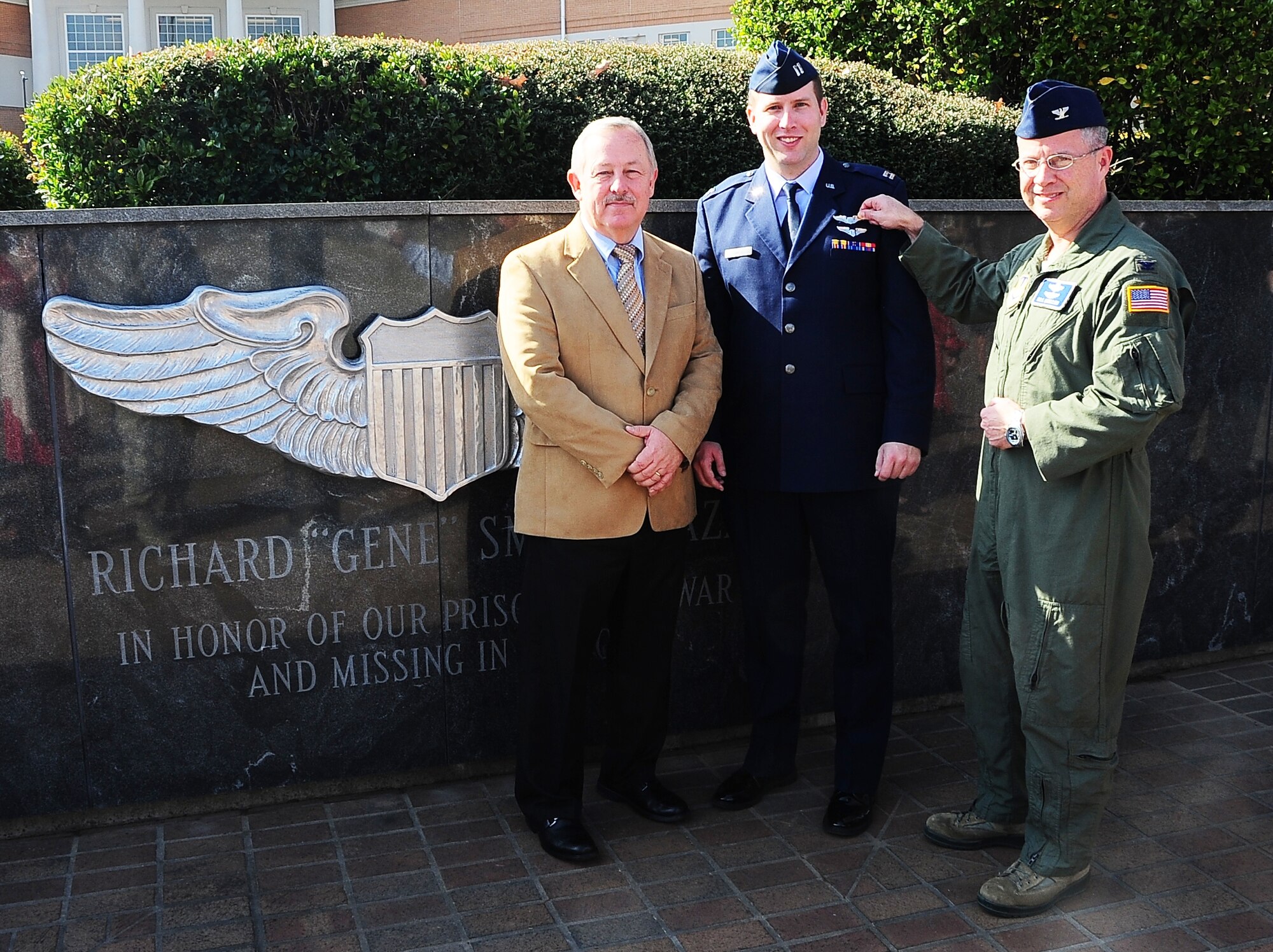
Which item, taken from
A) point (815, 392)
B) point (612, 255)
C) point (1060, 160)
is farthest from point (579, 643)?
A: point (1060, 160)

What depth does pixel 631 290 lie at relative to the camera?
10.8 ft

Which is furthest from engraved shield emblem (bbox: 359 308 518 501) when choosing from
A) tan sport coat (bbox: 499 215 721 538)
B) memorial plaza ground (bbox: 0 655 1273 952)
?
memorial plaza ground (bbox: 0 655 1273 952)

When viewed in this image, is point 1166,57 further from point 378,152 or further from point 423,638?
point 423,638

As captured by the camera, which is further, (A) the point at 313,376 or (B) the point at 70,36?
(B) the point at 70,36

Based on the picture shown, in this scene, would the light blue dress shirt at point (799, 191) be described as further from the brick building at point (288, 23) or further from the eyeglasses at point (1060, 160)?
the brick building at point (288, 23)

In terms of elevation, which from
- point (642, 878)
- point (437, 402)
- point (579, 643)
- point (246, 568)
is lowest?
point (642, 878)

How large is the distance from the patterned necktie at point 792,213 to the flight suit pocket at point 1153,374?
1006mm

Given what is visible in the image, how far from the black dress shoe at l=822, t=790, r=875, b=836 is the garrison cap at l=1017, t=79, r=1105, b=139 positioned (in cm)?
186

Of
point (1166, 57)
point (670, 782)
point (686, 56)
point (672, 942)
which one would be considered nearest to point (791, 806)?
point (670, 782)

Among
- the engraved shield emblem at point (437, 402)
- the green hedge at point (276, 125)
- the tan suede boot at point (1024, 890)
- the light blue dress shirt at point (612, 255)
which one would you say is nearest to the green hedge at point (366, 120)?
the green hedge at point (276, 125)

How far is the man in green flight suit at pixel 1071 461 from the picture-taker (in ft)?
9.26

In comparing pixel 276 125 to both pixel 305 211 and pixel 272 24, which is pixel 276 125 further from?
pixel 272 24

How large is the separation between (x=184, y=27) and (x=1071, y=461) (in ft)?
115

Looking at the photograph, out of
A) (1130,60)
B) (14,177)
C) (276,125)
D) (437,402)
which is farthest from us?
(1130,60)
